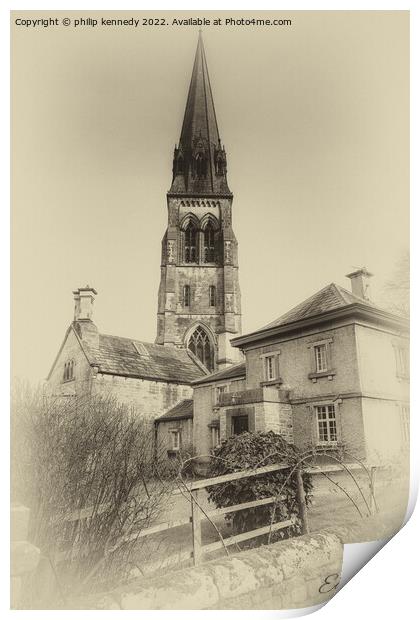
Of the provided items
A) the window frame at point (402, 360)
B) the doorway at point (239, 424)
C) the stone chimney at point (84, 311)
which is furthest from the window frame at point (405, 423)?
the stone chimney at point (84, 311)

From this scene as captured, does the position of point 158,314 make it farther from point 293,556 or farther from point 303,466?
point 293,556

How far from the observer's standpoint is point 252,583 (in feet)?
11.1

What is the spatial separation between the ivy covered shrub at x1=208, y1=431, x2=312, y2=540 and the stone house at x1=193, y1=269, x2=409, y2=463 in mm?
175

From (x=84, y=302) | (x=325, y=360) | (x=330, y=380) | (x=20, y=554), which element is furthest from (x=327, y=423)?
(x=20, y=554)

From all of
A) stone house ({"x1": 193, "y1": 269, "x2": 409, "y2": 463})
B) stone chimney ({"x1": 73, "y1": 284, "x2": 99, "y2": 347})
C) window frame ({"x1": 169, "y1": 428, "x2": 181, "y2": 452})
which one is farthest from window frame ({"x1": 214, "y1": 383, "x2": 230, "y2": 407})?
stone chimney ({"x1": 73, "y1": 284, "x2": 99, "y2": 347})

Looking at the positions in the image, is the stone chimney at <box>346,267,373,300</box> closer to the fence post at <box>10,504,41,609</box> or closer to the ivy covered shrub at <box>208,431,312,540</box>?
the ivy covered shrub at <box>208,431,312,540</box>

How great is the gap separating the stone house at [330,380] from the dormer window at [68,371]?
57.3 inches

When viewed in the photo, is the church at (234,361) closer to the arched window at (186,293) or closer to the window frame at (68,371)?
the window frame at (68,371)

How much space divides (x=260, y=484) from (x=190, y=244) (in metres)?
3.10

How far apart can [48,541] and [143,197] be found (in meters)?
3.33

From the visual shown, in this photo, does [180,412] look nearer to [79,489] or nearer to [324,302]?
[79,489]

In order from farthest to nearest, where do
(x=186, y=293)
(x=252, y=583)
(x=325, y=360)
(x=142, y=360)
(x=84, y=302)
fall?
1. (x=186, y=293)
2. (x=142, y=360)
3. (x=325, y=360)
4. (x=84, y=302)
5. (x=252, y=583)

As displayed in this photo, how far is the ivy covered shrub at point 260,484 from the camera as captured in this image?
451 cm

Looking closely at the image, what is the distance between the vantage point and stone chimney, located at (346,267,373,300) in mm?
4508
